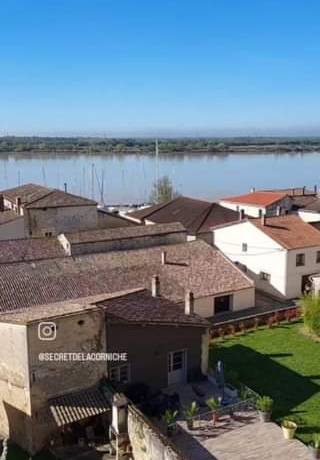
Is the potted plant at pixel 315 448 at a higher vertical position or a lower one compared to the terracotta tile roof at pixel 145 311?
lower

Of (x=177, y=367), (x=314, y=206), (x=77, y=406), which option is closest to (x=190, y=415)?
(x=177, y=367)

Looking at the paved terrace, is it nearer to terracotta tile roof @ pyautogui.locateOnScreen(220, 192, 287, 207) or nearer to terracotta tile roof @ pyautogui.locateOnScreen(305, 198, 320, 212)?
terracotta tile roof @ pyautogui.locateOnScreen(305, 198, 320, 212)

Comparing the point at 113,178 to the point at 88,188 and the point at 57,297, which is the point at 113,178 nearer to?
the point at 88,188

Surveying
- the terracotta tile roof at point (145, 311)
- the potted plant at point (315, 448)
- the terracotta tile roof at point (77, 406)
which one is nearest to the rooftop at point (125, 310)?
the terracotta tile roof at point (145, 311)

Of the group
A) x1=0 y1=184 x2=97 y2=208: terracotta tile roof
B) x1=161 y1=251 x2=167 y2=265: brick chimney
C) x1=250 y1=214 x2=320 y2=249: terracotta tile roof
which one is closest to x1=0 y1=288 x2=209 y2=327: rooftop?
x1=161 y1=251 x2=167 y2=265: brick chimney

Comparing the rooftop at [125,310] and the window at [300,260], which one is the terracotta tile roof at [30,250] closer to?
the rooftop at [125,310]

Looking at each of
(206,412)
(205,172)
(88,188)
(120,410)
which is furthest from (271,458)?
(205,172)
